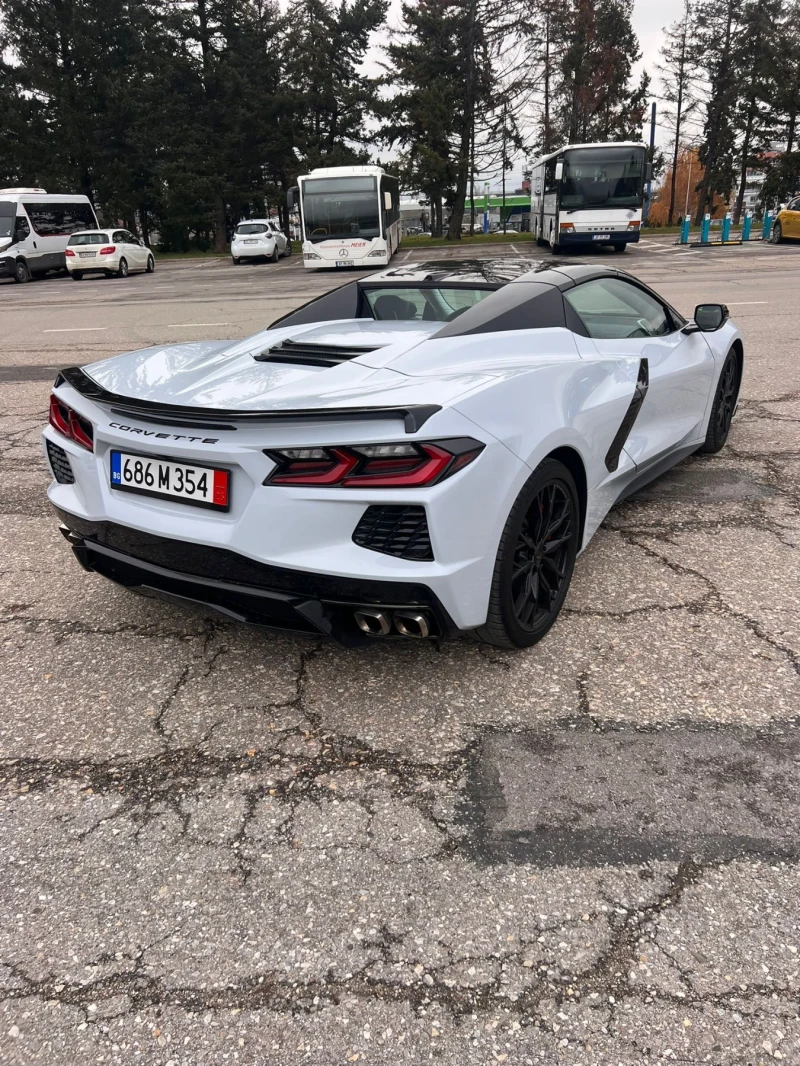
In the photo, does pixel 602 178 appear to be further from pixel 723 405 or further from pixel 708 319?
pixel 708 319

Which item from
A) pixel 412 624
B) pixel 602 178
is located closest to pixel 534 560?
pixel 412 624

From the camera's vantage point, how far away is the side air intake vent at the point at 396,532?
2250mm

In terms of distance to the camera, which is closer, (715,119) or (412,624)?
(412,624)

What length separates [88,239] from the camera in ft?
81.5

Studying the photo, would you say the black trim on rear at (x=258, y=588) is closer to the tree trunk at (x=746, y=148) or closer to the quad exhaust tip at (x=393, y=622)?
the quad exhaust tip at (x=393, y=622)

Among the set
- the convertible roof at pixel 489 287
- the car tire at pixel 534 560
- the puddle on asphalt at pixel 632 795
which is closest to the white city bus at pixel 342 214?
the convertible roof at pixel 489 287

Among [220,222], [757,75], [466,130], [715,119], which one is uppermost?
[757,75]

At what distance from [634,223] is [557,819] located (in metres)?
Answer: 24.0

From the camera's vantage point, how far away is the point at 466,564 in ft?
7.79

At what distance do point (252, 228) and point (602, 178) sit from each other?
1384 centimetres

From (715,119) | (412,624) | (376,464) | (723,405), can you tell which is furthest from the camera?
(715,119)

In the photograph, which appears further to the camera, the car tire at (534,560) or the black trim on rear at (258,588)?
the car tire at (534,560)

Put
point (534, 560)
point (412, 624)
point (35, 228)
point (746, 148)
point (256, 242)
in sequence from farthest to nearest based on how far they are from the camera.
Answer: point (746, 148), point (256, 242), point (35, 228), point (534, 560), point (412, 624)

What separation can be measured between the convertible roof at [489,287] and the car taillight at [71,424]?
1291 mm
